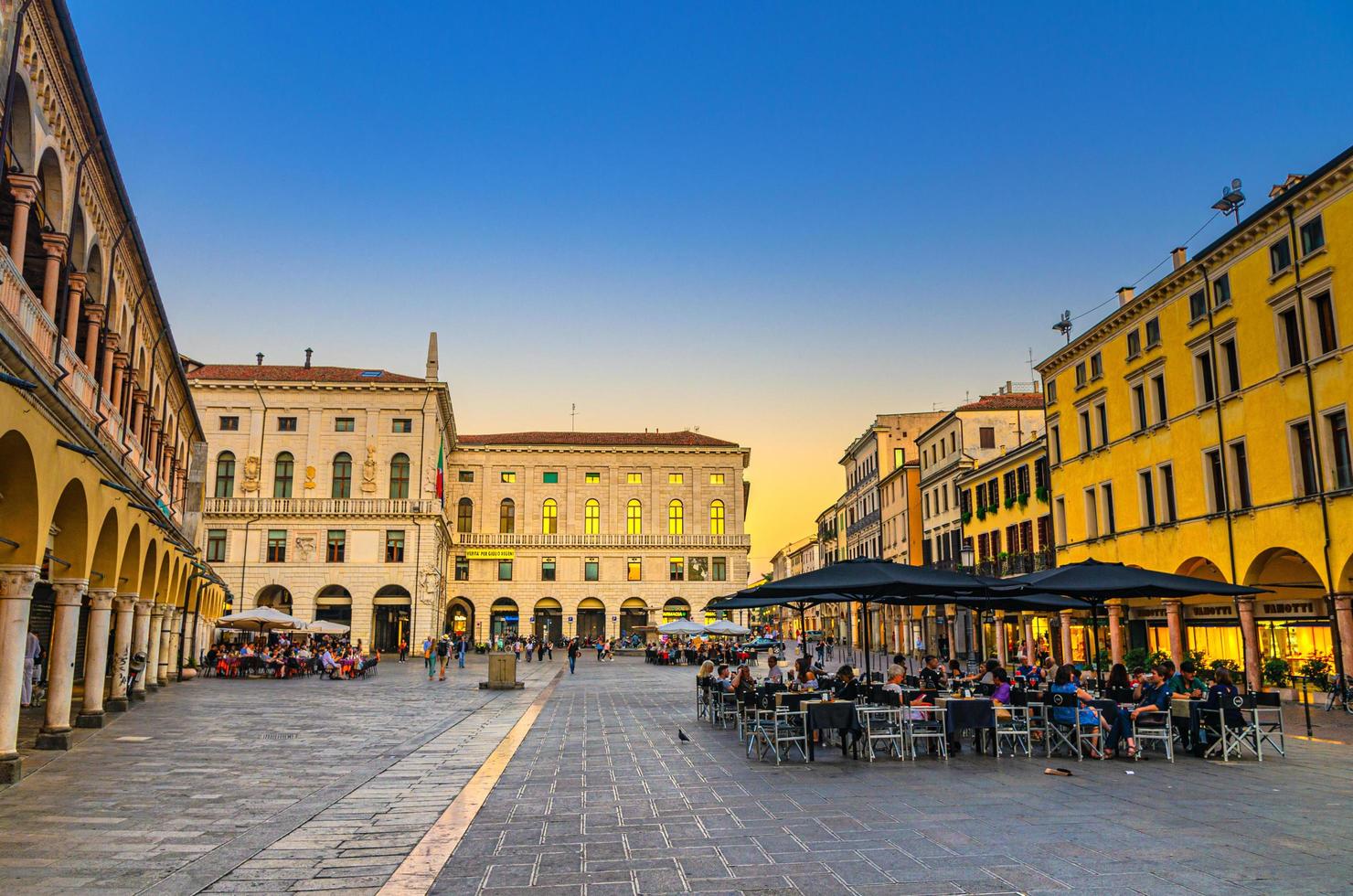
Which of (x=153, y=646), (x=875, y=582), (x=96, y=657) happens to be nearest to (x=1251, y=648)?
(x=875, y=582)

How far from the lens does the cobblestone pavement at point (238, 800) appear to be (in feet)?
21.9

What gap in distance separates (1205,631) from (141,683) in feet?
95.3

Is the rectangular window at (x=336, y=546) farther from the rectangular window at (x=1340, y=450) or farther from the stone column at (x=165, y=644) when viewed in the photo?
the rectangular window at (x=1340, y=450)

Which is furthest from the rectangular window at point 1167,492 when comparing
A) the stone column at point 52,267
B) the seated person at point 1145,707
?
the stone column at point 52,267

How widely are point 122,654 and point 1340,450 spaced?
27156mm

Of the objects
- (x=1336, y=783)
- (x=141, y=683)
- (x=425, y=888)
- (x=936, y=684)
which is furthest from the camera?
(x=141, y=683)

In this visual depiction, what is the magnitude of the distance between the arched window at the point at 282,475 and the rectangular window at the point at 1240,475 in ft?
164

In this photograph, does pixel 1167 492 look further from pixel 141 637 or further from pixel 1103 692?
pixel 141 637

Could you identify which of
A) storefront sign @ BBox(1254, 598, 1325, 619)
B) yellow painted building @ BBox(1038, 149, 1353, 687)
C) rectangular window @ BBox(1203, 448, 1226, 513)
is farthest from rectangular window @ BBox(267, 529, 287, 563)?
storefront sign @ BBox(1254, 598, 1325, 619)

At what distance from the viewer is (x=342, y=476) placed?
56.5 metres

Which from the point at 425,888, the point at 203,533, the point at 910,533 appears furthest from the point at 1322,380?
the point at 203,533

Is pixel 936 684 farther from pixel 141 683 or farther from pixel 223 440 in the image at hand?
pixel 223 440

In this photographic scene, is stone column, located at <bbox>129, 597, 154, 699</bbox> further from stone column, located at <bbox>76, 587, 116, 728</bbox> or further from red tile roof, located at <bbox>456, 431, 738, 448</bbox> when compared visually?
red tile roof, located at <bbox>456, 431, 738, 448</bbox>

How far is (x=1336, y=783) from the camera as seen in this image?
9.98 m
